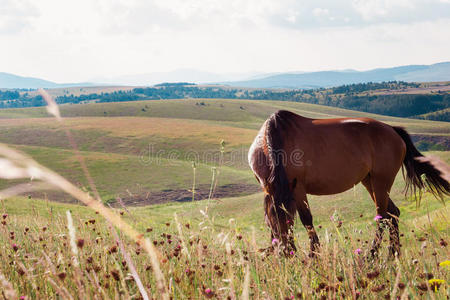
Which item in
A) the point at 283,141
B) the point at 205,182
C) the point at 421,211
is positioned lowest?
the point at 205,182

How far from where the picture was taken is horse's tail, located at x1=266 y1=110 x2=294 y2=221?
5.14m

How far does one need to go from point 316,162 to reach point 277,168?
2.47 feet

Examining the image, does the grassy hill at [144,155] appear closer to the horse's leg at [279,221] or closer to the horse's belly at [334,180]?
the horse's leg at [279,221]

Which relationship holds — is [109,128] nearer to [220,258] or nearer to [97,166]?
[97,166]

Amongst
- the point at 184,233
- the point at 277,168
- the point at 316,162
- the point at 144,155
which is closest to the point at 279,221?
the point at 277,168

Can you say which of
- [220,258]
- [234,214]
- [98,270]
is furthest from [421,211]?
[98,270]

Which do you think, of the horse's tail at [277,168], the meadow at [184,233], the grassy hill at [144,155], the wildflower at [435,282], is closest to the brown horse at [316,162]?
the horse's tail at [277,168]

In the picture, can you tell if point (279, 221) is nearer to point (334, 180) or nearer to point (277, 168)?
point (277, 168)

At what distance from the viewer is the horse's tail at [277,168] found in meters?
5.14

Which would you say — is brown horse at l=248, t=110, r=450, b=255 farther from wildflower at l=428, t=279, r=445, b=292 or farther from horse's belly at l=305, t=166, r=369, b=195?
wildflower at l=428, t=279, r=445, b=292

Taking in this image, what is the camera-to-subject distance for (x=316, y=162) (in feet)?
18.5

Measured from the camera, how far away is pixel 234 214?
1886 centimetres

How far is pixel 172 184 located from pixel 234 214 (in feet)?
39.2

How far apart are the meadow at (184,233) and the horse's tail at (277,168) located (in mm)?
637
